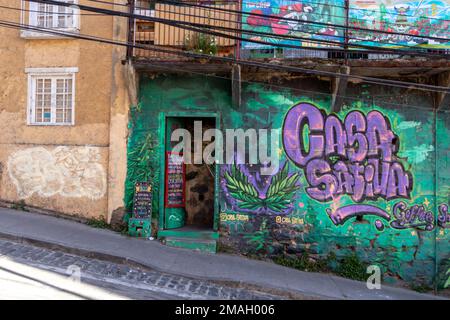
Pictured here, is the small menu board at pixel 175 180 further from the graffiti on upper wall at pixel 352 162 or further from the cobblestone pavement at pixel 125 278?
the graffiti on upper wall at pixel 352 162

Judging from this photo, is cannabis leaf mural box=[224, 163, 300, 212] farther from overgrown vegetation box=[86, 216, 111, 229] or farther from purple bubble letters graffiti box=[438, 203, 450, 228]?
purple bubble letters graffiti box=[438, 203, 450, 228]

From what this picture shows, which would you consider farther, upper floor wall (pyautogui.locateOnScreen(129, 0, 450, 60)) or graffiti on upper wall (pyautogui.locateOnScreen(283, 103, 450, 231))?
graffiti on upper wall (pyautogui.locateOnScreen(283, 103, 450, 231))

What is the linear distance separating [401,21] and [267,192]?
471 centimetres

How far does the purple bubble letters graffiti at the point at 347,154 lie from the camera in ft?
26.9

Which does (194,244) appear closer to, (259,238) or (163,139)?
(259,238)

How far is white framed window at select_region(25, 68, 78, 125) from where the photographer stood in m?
9.12

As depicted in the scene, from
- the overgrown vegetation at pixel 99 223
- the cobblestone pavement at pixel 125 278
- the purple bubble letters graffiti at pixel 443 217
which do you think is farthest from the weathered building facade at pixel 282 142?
the cobblestone pavement at pixel 125 278

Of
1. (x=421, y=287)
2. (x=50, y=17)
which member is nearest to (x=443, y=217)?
(x=421, y=287)

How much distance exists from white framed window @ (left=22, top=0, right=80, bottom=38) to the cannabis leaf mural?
5343 mm

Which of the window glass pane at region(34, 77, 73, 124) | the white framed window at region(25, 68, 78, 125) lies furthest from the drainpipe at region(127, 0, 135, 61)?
the window glass pane at region(34, 77, 73, 124)

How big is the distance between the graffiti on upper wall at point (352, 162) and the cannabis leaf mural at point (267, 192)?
38cm

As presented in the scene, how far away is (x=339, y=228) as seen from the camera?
323 inches

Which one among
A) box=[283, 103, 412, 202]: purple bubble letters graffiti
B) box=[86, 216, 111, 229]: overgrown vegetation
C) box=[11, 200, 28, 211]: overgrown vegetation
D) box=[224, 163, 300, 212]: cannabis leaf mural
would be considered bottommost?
box=[86, 216, 111, 229]: overgrown vegetation
